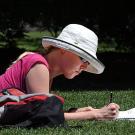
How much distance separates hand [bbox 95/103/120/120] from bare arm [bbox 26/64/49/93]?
1.61 feet

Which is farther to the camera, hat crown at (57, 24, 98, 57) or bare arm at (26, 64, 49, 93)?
hat crown at (57, 24, 98, 57)

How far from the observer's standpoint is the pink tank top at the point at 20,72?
437 cm

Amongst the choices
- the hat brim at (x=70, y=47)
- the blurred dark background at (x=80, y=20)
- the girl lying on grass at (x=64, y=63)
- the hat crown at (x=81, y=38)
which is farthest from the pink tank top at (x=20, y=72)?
the blurred dark background at (x=80, y=20)

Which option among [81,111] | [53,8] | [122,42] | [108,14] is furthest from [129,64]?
[81,111]

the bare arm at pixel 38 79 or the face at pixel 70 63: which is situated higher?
the face at pixel 70 63

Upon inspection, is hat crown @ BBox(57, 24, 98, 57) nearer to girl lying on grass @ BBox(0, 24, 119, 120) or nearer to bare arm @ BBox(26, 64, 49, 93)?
girl lying on grass @ BBox(0, 24, 119, 120)

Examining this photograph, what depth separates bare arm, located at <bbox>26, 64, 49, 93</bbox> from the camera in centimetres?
427

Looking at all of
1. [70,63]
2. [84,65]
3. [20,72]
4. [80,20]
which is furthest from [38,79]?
[80,20]

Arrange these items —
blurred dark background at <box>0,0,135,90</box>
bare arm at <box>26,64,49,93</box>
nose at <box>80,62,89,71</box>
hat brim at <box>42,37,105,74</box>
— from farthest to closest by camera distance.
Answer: blurred dark background at <box>0,0,135,90</box> → nose at <box>80,62,89,71</box> → hat brim at <box>42,37,105,74</box> → bare arm at <box>26,64,49,93</box>

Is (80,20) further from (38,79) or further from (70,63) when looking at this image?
(38,79)

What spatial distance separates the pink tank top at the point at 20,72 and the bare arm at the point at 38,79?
1.7 inches

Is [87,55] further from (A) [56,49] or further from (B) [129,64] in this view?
(B) [129,64]

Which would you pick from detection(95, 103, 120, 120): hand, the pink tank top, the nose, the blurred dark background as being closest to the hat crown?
the nose

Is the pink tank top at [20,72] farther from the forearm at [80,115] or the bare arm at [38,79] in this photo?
the forearm at [80,115]
